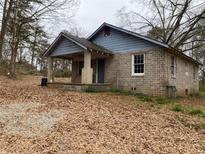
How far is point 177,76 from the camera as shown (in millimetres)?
17828

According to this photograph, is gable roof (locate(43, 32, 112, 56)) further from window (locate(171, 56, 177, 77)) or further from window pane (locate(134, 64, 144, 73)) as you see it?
window (locate(171, 56, 177, 77))

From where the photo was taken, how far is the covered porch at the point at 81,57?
15680mm

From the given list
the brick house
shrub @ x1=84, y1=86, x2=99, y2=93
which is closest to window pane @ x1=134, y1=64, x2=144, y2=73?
the brick house

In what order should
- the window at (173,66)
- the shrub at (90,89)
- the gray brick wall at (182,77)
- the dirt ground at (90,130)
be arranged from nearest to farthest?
1. the dirt ground at (90,130)
2. the shrub at (90,89)
3. the gray brick wall at (182,77)
4. the window at (173,66)

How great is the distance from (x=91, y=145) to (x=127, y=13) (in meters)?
26.1

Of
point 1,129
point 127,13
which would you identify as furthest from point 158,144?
point 127,13

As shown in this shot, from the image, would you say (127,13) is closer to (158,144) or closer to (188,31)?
(188,31)

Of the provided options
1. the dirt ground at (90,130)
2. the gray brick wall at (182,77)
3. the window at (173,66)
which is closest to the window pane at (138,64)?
the gray brick wall at (182,77)

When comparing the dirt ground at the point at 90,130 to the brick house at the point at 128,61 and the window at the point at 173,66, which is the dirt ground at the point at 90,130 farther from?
the window at the point at 173,66

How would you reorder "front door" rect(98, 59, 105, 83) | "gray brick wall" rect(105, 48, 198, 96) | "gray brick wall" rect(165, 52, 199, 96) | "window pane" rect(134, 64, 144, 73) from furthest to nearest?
"front door" rect(98, 59, 105, 83)
"window pane" rect(134, 64, 144, 73)
"gray brick wall" rect(165, 52, 199, 96)
"gray brick wall" rect(105, 48, 198, 96)

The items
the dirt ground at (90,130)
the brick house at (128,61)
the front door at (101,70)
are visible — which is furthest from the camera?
the front door at (101,70)

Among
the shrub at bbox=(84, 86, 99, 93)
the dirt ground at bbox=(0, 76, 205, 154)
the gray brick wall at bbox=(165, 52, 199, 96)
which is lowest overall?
the dirt ground at bbox=(0, 76, 205, 154)

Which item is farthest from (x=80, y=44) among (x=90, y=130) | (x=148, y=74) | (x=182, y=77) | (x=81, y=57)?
(x=90, y=130)

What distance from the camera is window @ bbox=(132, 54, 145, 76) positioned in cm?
1633
